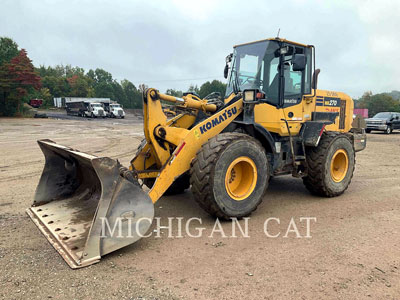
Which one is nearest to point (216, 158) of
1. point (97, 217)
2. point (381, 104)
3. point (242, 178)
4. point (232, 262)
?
point (242, 178)

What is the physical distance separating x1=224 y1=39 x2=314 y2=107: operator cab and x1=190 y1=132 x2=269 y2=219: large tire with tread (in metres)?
1.12

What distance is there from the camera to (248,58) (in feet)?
17.8

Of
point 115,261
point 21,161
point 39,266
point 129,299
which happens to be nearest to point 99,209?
point 115,261

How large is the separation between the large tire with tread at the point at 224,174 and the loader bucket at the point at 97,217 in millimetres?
758

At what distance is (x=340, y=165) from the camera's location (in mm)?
6180

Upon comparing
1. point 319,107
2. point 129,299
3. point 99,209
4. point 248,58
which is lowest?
point 129,299

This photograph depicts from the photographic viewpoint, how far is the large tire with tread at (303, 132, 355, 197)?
561 centimetres

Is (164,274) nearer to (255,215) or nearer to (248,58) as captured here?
(255,215)

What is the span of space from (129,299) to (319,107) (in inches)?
193

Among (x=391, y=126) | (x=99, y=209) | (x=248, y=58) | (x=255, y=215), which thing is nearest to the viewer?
(x=99, y=209)

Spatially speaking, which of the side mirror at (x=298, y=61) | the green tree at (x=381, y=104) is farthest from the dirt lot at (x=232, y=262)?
the green tree at (x=381, y=104)

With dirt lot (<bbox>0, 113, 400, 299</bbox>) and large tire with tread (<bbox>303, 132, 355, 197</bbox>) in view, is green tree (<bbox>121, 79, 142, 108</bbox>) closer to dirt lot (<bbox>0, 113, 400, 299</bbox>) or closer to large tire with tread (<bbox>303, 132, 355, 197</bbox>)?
large tire with tread (<bbox>303, 132, 355, 197</bbox>)

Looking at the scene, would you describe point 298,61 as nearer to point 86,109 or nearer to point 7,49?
point 86,109

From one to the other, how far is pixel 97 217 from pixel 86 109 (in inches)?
1626
